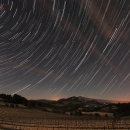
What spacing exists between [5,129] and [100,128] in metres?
21.1

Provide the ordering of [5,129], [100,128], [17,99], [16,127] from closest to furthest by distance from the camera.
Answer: [5,129]
[16,127]
[100,128]
[17,99]

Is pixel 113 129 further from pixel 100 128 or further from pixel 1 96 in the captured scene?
pixel 1 96

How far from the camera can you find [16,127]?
44438mm

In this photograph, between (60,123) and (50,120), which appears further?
(50,120)

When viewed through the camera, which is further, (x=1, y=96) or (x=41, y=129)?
(x=1, y=96)

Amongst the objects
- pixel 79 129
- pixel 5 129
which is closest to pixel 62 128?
pixel 79 129

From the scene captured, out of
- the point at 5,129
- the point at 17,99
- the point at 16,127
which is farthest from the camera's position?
the point at 17,99

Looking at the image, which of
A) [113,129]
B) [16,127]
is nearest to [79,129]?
[113,129]

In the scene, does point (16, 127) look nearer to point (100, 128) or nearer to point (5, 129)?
point (5, 129)

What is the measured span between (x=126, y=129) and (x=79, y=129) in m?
10.2

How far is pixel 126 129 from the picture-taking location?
146 ft

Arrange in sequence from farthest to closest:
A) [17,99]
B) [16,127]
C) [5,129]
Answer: [17,99]
[16,127]
[5,129]

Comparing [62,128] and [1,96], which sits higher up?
[1,96]

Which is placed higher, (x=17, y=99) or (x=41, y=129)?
(x=17, y=99)
